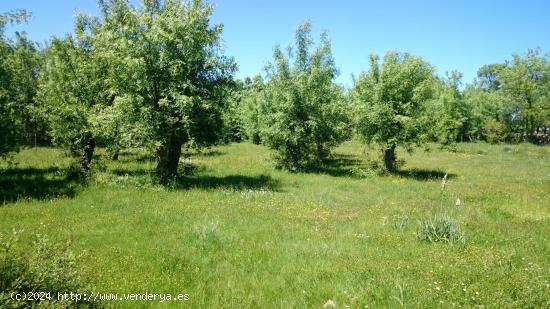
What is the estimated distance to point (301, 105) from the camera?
28922 millimetres

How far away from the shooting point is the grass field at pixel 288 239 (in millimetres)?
7918

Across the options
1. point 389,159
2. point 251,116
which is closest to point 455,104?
point 251,116

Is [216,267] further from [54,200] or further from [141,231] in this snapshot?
[54,200]

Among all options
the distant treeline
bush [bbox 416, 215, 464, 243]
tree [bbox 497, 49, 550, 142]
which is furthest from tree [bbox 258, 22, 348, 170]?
tree [bbox 497, 49, 550, 142]

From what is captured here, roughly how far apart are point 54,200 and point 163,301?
1035cm

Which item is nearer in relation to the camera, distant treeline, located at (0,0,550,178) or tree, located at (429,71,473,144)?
distant treeline, located at (0,0,550,178)

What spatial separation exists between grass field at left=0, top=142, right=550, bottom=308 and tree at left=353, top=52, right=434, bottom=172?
6.60m

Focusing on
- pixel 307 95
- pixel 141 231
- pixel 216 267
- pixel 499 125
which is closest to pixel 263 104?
pixel 307 95

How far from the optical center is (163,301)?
24.5 feet

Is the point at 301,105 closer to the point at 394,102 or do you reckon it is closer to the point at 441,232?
the point at 394,102

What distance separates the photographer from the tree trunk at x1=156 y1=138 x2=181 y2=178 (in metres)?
20.8

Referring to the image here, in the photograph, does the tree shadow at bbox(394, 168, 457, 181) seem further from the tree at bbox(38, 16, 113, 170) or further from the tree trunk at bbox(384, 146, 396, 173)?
the tree at bbox(38, 16, 113, 170)

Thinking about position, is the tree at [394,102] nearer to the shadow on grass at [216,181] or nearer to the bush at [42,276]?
the shadow on grass at [216,181]

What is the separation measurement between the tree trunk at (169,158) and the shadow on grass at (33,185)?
4251 millimetres
